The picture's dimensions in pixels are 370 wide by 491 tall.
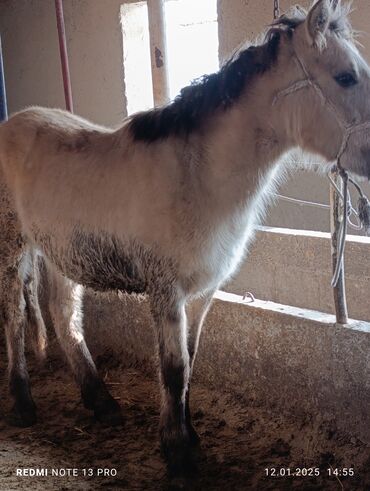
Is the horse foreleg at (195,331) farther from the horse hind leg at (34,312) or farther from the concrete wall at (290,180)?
the concrete wall at (290,180)

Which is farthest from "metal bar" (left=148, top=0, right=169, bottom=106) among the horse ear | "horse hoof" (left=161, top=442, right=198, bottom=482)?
"horse hoof" (left=161, top=442, right=198, bottom=482)

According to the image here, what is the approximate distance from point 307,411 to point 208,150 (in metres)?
1.42

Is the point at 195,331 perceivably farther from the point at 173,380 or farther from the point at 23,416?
the point at 23,416

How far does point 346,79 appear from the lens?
2570 millimetres

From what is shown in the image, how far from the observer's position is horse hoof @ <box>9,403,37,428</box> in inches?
146

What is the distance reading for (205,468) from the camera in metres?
3.09

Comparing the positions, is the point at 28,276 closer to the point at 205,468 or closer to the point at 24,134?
the point at 24,134

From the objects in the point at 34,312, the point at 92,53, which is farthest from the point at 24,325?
the point at 92,53

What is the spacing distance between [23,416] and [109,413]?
509mm

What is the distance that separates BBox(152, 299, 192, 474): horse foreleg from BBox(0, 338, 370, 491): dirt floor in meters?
0.14

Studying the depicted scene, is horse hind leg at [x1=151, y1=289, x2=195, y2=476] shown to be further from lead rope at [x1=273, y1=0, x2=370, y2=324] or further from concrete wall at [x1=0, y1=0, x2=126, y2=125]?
concrete wall at [x1=0, y1=0, x2=126, y2=125]

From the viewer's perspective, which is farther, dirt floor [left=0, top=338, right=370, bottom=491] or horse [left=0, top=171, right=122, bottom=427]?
horse [left=0, top=171, right=122, bottom=427]

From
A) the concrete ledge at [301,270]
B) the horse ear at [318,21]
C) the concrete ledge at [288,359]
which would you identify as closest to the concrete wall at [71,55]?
the concrete ledge at [301,270]

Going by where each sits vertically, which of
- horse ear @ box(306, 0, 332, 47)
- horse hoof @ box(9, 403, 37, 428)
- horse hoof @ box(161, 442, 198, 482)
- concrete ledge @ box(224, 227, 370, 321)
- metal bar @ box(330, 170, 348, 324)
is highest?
horse ear @ box(306, 0, 332, 47)
